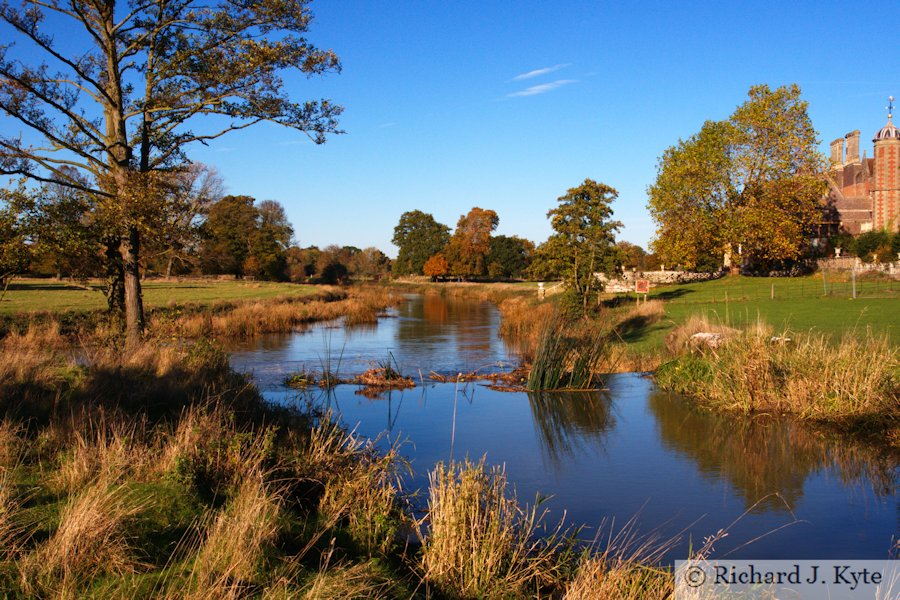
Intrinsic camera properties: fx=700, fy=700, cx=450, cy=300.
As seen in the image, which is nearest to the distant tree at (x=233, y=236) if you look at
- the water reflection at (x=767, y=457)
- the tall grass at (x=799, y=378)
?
the tall grass at (x=799, y=378)

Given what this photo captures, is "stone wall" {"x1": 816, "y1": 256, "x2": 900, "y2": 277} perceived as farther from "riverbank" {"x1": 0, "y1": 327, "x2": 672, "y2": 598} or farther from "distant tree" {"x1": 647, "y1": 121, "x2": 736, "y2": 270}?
"riverbank" {"x1": 0, "y1": 327, "x2": 672, "y2": 598}

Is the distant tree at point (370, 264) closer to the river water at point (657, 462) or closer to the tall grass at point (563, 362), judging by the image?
the tall grass at point (563, 362)

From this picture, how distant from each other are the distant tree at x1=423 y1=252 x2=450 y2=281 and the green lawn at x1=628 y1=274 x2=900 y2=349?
4640cm

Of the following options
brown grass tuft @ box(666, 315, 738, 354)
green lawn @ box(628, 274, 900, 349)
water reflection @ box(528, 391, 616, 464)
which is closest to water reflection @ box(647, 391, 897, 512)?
water reflection @ box(528, 391, 616, 464)

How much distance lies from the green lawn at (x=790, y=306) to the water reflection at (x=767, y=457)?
3745 millimetres

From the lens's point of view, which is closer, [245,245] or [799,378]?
[799,378]

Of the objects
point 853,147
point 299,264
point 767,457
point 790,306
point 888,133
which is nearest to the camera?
point 767,457

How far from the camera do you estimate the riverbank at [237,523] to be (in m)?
3.97

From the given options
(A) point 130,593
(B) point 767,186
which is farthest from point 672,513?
(B) point 767,186

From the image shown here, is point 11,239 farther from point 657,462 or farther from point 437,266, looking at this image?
point 437,266

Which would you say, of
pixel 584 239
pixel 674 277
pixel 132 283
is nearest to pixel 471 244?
pixel 674 277

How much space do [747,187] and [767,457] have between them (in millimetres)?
34034

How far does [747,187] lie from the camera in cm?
3900

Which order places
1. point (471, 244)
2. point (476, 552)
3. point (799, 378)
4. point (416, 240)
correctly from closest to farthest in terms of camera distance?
point (476, 552)
point (799, 378)
point (471, 244)
point (416, 240)
